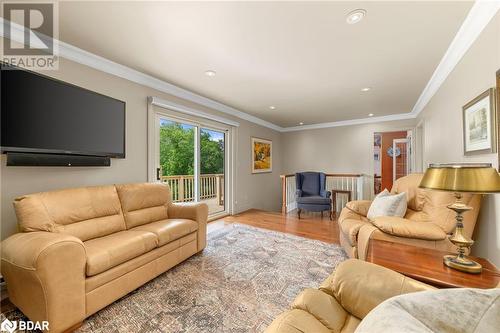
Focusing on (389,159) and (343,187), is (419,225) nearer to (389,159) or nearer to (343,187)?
(343,187)

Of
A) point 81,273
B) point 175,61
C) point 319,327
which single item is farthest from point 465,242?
point 175,61

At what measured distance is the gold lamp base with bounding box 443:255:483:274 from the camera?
46.7 inches

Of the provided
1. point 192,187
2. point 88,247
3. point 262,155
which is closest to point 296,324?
point 88,247

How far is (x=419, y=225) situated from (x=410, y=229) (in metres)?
0.10

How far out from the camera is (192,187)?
4590mm

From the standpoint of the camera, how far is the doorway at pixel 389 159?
5.92m

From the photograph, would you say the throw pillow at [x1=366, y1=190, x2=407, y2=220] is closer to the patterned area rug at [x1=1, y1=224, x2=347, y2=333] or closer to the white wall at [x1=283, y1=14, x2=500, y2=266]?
the white wall at [x1=283, y1=14, x2=500, y2=266]

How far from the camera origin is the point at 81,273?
56.0 inches

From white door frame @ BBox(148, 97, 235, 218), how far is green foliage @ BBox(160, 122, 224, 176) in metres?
0.11

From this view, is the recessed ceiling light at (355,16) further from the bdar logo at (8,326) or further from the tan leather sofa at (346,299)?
the bdar logo at (8,326)

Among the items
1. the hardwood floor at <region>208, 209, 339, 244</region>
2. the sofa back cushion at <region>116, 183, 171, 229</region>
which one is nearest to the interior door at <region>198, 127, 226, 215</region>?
the hardwood floor at <region>208, 209, 339, 244</region>

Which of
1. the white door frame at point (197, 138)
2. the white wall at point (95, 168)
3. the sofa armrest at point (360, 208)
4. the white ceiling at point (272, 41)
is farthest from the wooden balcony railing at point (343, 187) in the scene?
the white wall at point (95, 168)

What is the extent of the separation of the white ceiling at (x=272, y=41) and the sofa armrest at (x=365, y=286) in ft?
6.02

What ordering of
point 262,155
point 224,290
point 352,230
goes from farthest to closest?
point 262,155 → point 352,230 → point 224,290
